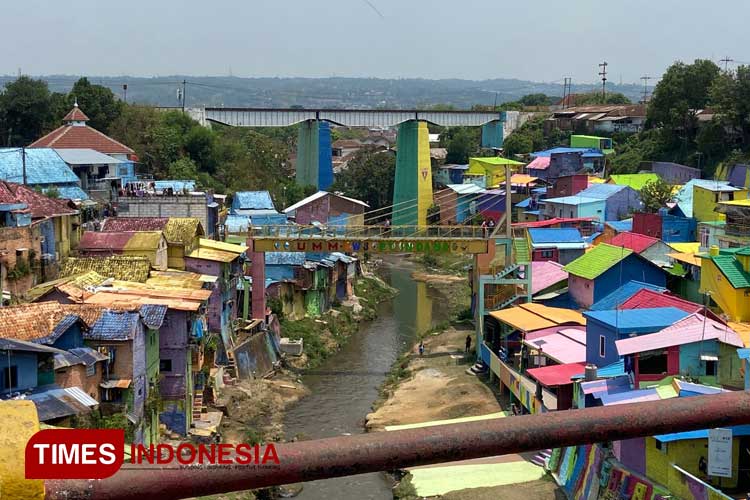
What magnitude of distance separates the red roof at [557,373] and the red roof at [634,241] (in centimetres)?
494

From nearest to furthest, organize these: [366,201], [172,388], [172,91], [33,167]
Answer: [172,388] < [33,167] < [366,201] < [172,91]

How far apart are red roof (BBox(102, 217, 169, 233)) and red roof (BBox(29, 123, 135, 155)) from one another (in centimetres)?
788

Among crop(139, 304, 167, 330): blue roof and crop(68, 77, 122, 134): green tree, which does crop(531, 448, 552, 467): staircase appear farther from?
crop(68, 77, 122, 134): green tree

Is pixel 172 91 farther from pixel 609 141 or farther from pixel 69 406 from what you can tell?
pixel 69 406

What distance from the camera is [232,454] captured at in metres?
1.57

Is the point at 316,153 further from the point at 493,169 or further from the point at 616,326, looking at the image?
the point at 616,326

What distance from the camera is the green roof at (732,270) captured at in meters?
15.7

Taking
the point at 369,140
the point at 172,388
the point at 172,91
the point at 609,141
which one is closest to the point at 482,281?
the point at 172,388

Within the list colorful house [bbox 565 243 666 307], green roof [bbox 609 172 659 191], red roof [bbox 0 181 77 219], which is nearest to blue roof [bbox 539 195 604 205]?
green roof [bbox 609 172 659 191]

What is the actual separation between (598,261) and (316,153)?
23.9 metres

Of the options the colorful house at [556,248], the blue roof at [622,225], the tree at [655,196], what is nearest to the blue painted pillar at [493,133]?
the tree at [655,196]

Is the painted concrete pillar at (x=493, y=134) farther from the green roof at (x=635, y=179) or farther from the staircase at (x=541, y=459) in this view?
the staircase at (x=541, y=459)

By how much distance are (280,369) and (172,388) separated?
6062mm

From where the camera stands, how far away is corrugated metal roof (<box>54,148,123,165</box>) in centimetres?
2488
